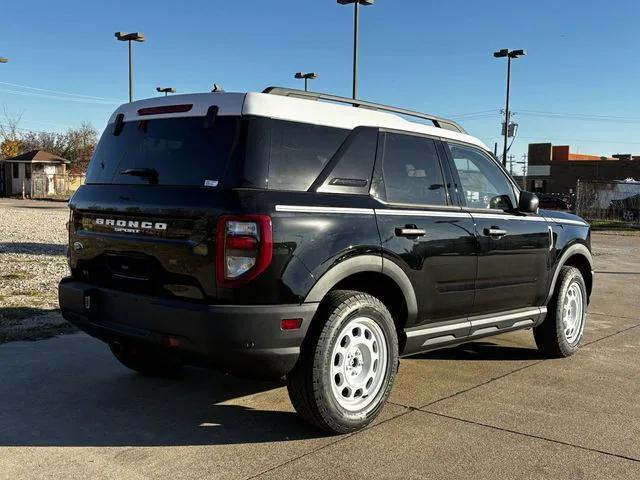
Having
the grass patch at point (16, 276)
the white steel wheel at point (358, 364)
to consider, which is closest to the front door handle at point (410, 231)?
the white steel wheel at point (358, 364)

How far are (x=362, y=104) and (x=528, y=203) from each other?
5.98 feet

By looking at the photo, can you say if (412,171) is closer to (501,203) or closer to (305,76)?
(501,203)

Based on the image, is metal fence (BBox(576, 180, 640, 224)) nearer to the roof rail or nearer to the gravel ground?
the gravel ground

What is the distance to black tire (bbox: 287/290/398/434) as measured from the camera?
12.9 ft

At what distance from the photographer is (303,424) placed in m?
4.35

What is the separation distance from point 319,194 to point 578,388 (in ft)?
9.22

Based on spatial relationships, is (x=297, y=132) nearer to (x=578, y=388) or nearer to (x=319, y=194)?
(x=319, y=194)

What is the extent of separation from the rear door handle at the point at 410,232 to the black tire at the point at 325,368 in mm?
509

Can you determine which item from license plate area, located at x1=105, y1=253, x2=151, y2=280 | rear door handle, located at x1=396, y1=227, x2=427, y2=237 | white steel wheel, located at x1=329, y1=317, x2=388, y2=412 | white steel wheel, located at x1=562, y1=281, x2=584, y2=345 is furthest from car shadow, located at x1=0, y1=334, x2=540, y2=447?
white steel wheel, located at x1=562, y1=281, x2=584, y2=345

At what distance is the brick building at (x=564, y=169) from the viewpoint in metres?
57.9

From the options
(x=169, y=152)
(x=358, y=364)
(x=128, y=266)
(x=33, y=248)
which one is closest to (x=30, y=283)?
(x=33, y=248)

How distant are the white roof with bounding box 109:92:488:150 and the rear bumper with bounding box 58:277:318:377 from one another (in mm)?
1195

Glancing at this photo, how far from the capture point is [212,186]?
3.87 m

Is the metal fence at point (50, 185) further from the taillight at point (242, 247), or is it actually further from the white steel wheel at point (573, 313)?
the taillight at point (242, 247)
